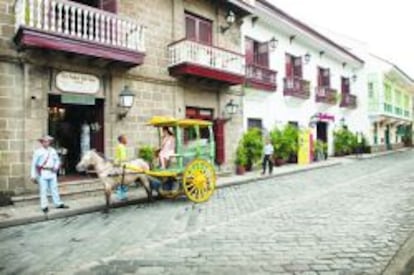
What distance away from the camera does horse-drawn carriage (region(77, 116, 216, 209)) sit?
396 inches

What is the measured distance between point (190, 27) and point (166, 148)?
277 inches

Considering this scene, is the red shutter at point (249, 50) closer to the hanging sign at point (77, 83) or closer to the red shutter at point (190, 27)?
the red shutter at point (190, 27)

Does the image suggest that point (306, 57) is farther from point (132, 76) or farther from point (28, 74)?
point (28, 74)

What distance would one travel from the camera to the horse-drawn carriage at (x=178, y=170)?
10062 millimetres

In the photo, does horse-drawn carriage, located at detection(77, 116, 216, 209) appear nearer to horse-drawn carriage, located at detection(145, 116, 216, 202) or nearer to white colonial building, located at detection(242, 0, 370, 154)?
horse-drawn carriage, located at detection(145, 116, 216, 202)

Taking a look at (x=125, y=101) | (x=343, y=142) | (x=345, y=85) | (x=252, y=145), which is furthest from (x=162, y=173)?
(x=345, y=85)

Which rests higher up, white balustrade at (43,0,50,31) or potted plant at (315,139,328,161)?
white balustrade at (43,0,50,31)

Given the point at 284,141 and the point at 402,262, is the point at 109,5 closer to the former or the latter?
the point at 402,262

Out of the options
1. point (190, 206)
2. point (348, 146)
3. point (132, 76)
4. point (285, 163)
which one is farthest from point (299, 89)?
point (190, 206)

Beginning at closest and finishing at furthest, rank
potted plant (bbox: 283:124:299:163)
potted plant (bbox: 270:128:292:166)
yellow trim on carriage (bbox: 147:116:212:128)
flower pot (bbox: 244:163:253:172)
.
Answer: yellow trim on carriage (bbox: 147:116:212:128)
flower pot (bbox: 244:163:253:172)
potted plant (bbox: 270:128:292:166)
potted plant (bbox: 283:124:299:163)

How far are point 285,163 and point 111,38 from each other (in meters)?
12.6

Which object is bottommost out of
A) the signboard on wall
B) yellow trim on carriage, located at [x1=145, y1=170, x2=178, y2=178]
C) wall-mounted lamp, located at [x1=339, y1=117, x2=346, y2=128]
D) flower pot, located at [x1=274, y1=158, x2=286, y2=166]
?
flower pot, located at [x1=274, y1=158, x2=286, y2=166]

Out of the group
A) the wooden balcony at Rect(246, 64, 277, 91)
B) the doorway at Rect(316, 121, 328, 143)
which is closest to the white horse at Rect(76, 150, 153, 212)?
the wooden balcony at Rect(246, 64, 277, 91)

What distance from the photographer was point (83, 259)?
5.85 metres
